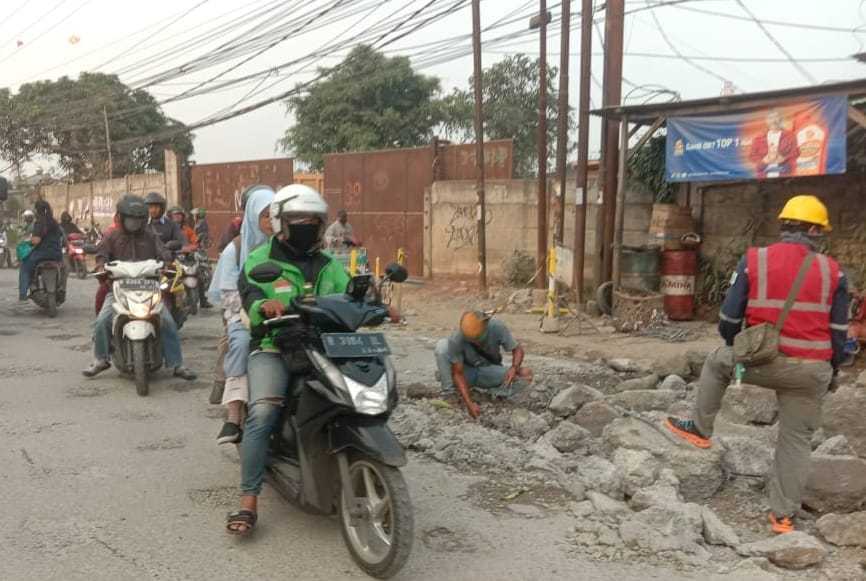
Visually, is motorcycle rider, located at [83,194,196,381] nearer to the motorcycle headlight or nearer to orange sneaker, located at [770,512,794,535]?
the motorcycle headlight

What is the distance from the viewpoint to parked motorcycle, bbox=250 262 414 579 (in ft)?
10.8

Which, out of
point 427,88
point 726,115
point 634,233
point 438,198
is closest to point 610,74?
point 726,115

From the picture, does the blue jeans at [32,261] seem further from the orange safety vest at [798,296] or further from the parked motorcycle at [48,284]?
the orange safety vest at [798,296]

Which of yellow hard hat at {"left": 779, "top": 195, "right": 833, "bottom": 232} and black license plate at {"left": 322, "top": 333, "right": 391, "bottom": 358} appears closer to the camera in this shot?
black license plate at {"left": 322, "top": 333, "right": 391, "bottom": 358}

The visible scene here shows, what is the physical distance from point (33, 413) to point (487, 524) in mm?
3798

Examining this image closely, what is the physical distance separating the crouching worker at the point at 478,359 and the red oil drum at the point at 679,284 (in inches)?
204

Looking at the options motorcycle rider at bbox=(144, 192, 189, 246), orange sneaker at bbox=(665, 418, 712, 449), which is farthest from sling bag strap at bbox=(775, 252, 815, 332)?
motorcycle rider at bbox=(144, 192, 189, 246)

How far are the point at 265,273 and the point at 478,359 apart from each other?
3277 millimetres

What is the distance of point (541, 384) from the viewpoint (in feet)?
23.7

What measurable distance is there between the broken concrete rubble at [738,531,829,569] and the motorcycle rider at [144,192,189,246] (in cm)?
694

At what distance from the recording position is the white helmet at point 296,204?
3.86 m

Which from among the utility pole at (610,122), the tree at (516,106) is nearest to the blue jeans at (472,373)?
the utility pole at (610,122)

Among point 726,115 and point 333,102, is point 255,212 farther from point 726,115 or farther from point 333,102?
point 333,102

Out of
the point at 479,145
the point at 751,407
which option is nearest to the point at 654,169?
the point at 479,145
